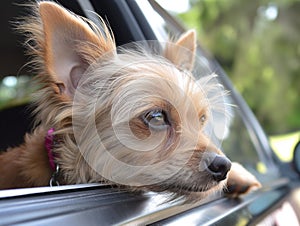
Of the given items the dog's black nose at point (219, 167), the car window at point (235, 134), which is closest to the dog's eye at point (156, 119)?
the dog's black nose at point (219, 167)

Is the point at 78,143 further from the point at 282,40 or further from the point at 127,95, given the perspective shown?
the point at 282,40

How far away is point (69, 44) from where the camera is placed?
2.73 m

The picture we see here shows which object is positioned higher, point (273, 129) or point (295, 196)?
point (295, 196)

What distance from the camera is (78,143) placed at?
107 inches

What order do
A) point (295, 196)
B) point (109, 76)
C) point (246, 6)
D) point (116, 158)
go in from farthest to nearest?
point (246, 6) → point (295, 196) → point (109, 76) → point (116, 158)

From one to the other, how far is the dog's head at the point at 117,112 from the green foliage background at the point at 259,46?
20851mm

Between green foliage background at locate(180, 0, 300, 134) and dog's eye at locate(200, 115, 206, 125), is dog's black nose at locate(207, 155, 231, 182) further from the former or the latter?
green foliage background at locate(180, 0, 300, 134)

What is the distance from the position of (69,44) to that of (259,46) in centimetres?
2233

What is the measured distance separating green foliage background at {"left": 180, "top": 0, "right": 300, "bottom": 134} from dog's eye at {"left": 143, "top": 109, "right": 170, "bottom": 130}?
2105cm

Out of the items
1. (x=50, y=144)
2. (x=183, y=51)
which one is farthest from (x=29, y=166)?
(x=183, y=51)

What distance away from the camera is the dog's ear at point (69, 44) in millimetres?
2541

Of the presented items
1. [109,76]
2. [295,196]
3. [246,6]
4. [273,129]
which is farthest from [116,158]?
[273,129]

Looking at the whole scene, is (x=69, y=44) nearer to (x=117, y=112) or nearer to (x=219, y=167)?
(x=117, y=112)

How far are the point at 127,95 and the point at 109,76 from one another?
0.18m
